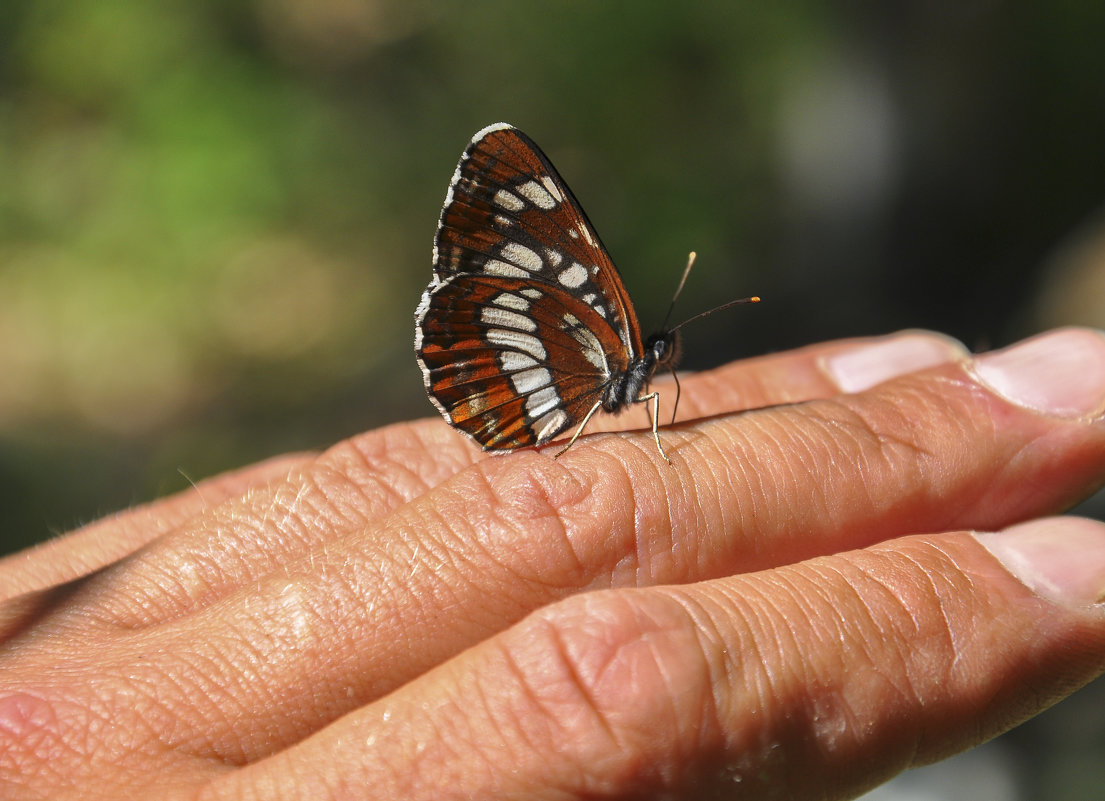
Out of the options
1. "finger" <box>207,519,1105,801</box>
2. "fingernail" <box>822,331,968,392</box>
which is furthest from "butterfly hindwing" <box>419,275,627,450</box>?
"fingernail" <box>822,331,968,392</box>

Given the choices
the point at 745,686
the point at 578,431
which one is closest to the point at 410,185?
the point at 578,431

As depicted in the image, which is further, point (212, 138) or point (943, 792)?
point (212, 138)

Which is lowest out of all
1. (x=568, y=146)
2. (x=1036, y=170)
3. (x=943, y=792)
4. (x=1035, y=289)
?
(x=943, y=792)

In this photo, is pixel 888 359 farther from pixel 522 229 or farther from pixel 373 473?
pixel 373 473

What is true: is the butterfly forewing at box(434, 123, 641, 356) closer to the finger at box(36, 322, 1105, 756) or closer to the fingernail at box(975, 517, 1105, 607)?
the finger at box(36, 322, 1105, 756)

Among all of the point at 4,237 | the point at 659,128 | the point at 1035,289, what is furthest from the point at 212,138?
the point at 1035,289

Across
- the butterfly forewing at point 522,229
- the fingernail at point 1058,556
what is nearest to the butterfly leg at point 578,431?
the butterfly forewing at point 522,229

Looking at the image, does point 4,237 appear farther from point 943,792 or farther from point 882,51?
point 943,792
